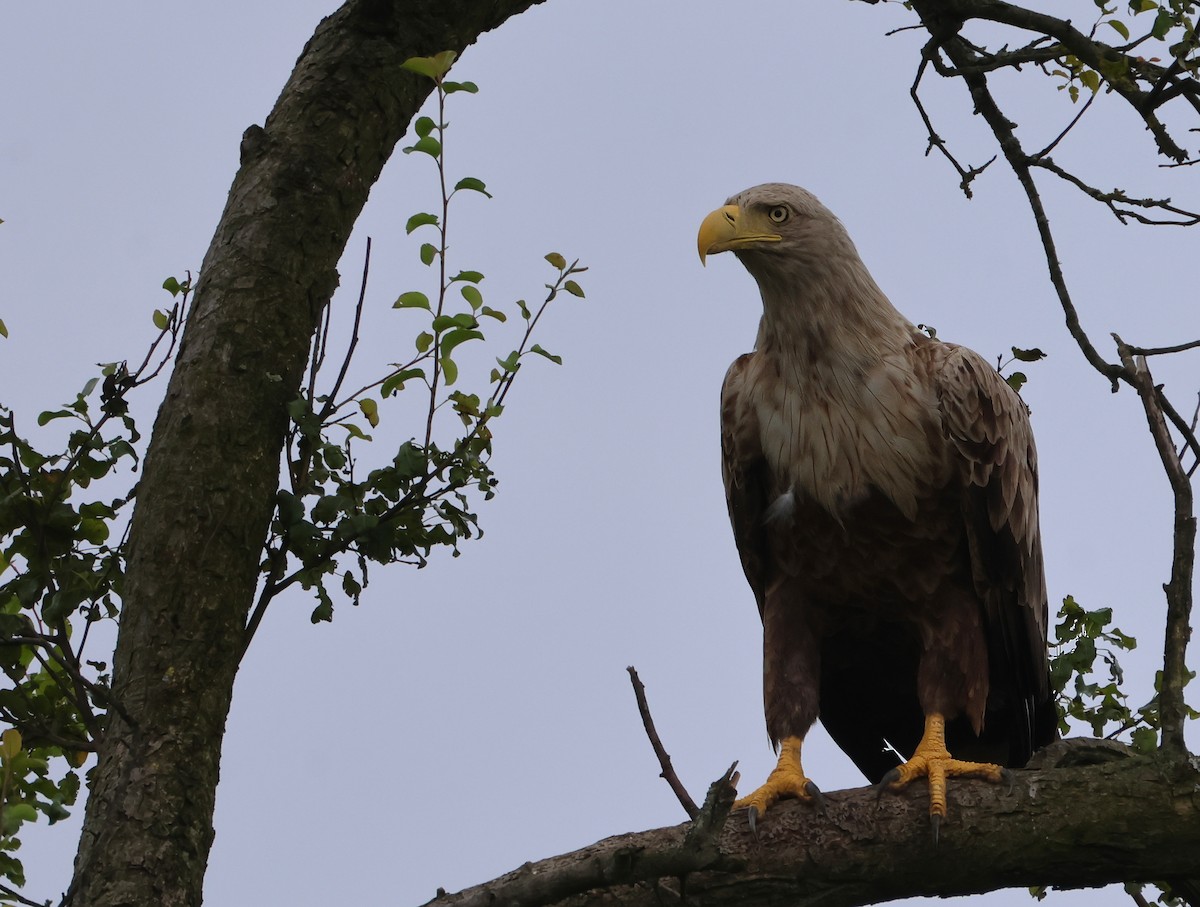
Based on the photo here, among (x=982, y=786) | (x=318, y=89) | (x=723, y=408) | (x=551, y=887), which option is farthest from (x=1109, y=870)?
(x=318, y=89)

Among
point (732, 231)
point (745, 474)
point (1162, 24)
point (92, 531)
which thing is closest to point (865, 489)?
point (745, 474)

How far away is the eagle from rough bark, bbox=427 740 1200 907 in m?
0.74

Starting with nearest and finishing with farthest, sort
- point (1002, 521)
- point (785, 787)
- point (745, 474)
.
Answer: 1. point (785, 787)
2. point (1002, 521)
3. point (745, 474)

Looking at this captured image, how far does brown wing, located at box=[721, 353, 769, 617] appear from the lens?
189 inches

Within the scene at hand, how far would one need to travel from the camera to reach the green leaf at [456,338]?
3750 millimetres

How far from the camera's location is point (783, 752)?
14.5ft

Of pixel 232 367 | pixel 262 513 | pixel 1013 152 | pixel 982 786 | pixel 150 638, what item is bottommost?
pixel 982 786

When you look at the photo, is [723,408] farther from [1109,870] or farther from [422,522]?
[1109,870]

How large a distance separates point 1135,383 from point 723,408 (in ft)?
6.04

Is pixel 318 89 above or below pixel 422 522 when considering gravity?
above

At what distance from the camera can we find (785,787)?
4.02 m

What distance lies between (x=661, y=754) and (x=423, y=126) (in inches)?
66.8

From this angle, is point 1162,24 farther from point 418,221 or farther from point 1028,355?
point 418,221

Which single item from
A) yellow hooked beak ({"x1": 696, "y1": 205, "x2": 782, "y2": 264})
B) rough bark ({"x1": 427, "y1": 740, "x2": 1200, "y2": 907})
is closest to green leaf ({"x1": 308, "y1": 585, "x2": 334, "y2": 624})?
rough bark ({"x1": 427, "y1": 740, "x2": 1200, "y2": 907})
